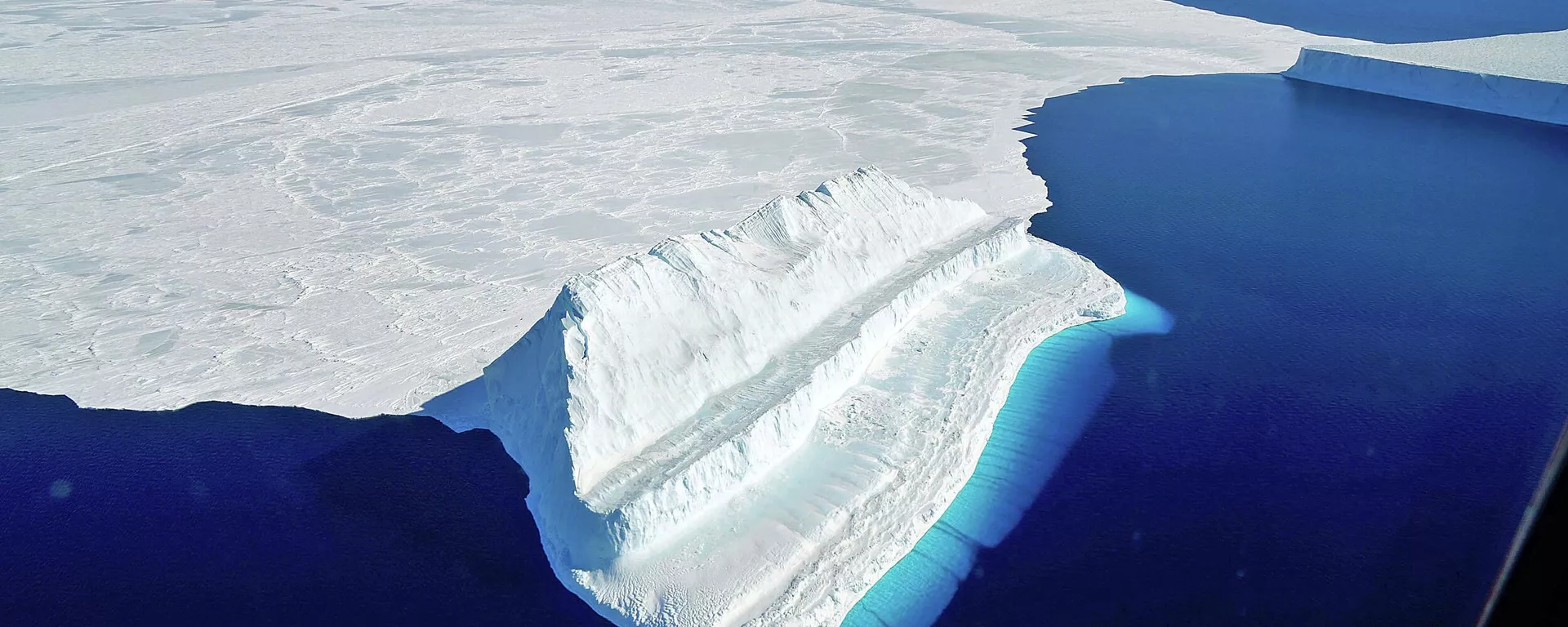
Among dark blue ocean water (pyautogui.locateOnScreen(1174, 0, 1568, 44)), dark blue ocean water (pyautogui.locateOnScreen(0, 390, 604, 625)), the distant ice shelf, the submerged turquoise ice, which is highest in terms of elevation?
dark blue ocean water (pyautogui.locateOnScreen(1174, 0, 1568, 44))

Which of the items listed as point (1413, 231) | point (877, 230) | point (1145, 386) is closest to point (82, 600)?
point (877, 230)

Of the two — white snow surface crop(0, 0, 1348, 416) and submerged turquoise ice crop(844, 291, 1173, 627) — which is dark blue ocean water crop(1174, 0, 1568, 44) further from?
submerged turquoise ice crop(844, 291, 1173, 627)

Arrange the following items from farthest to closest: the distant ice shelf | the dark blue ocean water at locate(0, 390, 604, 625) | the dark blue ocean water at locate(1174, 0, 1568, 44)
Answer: the dark blue ocean water at locate(1174, 0, 1568, 44) < the distant ice shelf < the dark blue ocean water at locate(0, 390, 604, 625)

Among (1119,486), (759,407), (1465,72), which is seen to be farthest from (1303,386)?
(1465,72)

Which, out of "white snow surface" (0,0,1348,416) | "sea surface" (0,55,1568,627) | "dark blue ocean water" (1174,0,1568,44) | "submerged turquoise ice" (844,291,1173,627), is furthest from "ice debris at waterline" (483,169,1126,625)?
"dark blue ocean water" (1174,0,1568,44)

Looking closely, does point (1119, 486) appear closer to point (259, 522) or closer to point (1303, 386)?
point (1303, 386)

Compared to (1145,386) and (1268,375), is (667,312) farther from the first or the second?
(1268,375)
